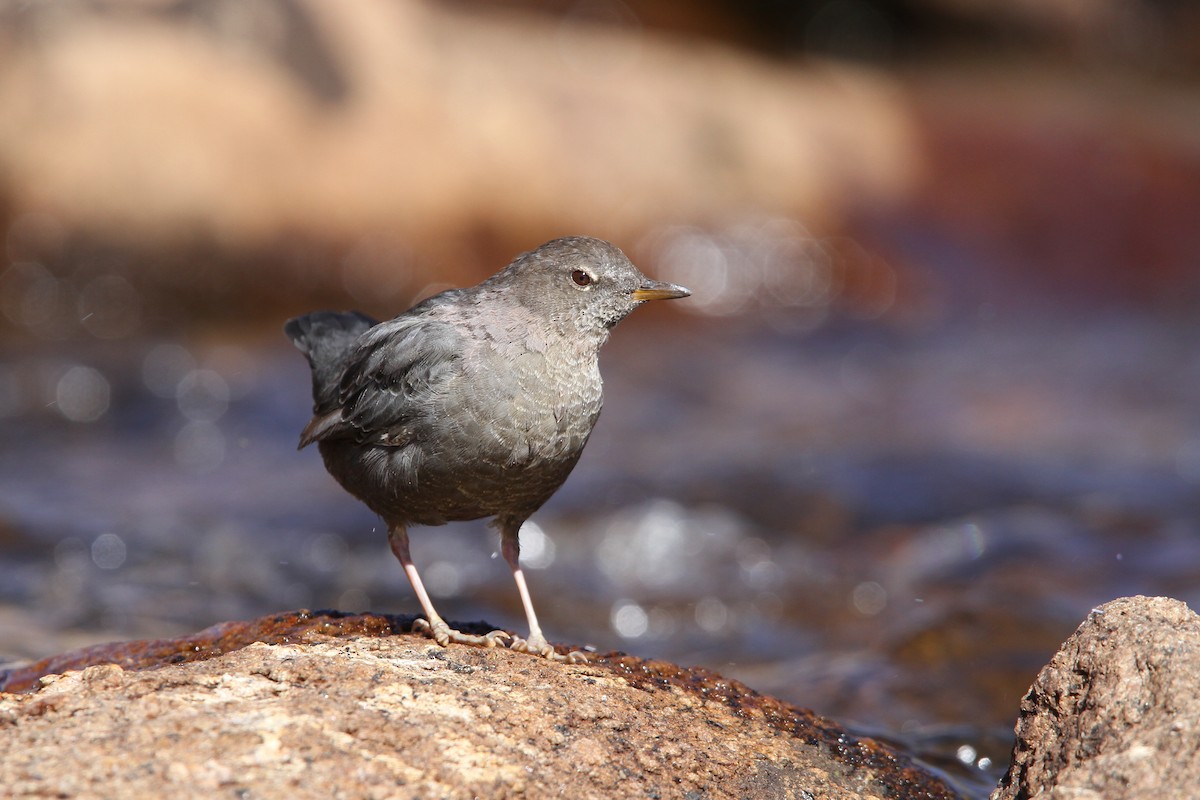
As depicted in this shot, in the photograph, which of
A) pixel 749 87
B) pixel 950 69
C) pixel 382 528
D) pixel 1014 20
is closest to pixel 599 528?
pixel 382 528

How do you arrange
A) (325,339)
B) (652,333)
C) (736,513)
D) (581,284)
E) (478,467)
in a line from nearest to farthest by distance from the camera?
1. (478,467)
2. (581,284)
3. (325,339)
4. (736,513)
5. (652,333)

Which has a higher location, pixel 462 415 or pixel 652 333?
pixel 652 333

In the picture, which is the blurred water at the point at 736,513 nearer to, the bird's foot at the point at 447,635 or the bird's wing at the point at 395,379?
the bird's wing at the point at 395,379

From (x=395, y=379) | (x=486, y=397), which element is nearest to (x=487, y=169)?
(x=395, y=379)

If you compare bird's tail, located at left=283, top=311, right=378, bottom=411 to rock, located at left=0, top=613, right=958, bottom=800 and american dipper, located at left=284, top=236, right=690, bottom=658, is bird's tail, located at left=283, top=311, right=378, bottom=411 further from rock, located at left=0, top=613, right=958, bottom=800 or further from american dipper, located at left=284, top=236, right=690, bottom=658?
rock, located at left=0, top=613, right=958, bottom=800

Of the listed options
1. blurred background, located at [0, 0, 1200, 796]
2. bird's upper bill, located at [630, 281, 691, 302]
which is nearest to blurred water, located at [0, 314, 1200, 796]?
blurred background, located at [0, 0, 1200, 796]

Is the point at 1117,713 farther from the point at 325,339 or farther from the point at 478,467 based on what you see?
the point at 325,339
